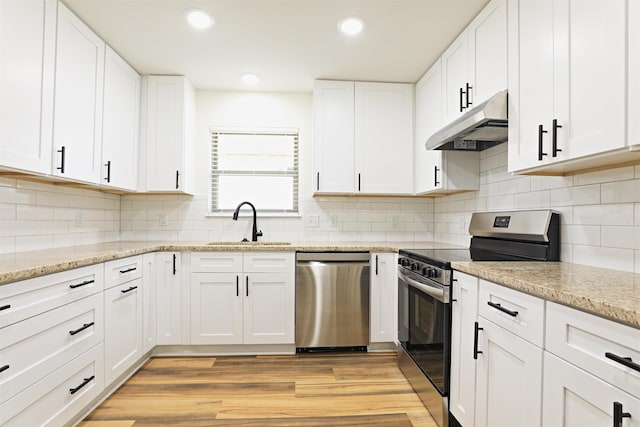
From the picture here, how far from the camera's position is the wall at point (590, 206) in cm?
144

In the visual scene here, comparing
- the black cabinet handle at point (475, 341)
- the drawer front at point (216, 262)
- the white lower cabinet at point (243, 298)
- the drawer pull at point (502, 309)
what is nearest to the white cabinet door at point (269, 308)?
the white lower cabinet at point (243, 298)

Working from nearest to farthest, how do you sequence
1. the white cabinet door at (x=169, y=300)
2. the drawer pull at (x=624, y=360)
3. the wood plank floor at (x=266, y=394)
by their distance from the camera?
the drawer pull at (x=624, y=360) < the wood plank floor at (x=266, y=394) < the white cabinet door at (x=169, y=300)

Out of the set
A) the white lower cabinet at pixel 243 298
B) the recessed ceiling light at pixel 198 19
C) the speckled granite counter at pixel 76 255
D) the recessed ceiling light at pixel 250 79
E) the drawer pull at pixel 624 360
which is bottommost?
the white lower cabinet at pixel 243 298

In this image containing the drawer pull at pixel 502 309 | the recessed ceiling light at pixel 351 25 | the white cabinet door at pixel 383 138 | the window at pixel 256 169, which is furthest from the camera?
the window at pixel 256 169

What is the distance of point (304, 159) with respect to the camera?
11.3 ft

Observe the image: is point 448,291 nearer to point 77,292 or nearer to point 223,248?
point 223,248

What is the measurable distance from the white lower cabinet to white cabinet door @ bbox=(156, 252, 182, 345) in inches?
4.6

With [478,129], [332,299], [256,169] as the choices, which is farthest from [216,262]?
[478,129]

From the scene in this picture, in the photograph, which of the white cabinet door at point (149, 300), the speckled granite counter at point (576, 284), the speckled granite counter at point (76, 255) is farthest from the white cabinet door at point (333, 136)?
the speckled granite counter at point (576, 284)

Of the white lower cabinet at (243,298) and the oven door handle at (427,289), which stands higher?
the oven door handle at (427,289)

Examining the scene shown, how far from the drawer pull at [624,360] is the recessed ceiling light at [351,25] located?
2.13 m

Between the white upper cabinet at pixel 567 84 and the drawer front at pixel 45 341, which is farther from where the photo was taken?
the drawer front at pixel 45 341

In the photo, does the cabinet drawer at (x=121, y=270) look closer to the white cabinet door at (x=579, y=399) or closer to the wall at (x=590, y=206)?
the white cabinet door at (x=579, y=399)

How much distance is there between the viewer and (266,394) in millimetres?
2168
